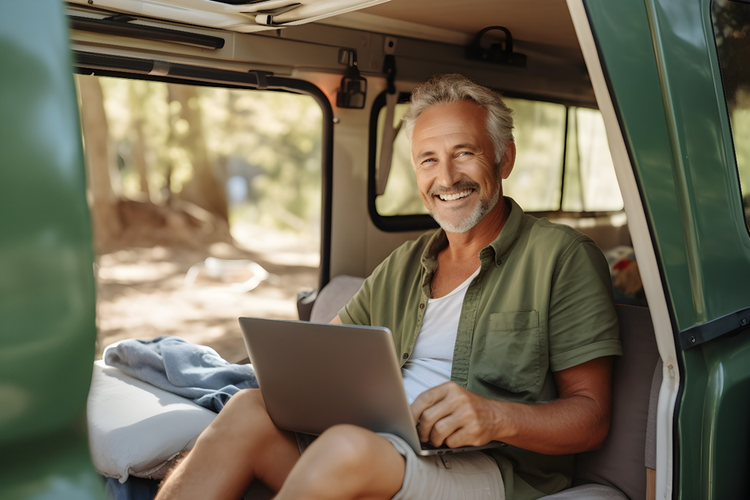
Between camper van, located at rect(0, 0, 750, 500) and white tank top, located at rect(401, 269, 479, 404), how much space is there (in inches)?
19.9

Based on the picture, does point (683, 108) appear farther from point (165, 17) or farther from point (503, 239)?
point (165, 17)

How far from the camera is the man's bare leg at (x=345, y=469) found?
1717mm

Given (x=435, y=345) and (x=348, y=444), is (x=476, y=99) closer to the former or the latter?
(x=435, y=345)

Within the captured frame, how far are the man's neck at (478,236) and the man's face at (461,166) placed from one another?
0.04 meters

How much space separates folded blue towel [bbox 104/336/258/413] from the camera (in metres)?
2.78

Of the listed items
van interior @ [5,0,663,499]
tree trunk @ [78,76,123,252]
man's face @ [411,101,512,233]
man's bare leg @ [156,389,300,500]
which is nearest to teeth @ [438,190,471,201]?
man's face @ [411,101,512,233]

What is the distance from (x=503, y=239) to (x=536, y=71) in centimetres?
208

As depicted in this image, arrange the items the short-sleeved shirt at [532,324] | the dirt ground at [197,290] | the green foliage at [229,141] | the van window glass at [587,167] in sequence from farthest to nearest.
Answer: the green foliage at [229,141]
the dirt ground at [197,290]
the van window glass at [587,167]
the short-sleeved shirt at [532,324]

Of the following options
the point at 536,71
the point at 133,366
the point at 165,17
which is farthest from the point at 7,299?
the point at 536,71

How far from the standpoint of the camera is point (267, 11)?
2471 millimetres

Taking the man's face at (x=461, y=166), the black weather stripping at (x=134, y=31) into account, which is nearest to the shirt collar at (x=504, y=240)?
the man's face at (x=461, y=166)

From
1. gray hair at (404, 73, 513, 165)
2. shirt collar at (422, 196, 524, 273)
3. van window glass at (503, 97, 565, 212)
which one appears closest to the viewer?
shirt collar at (422, 196, 524, 273)

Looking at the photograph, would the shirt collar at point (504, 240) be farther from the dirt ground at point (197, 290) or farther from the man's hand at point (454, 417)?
the dirt ground at point (197, 290)

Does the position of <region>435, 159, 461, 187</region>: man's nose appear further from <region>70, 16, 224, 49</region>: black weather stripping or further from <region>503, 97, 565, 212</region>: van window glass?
<region>503, 97, 565, 212</region>: van window glass
